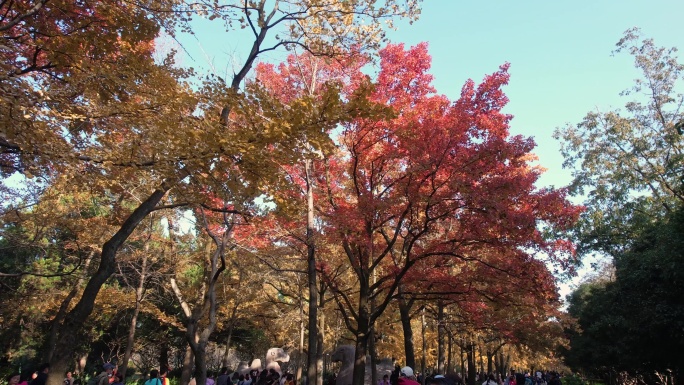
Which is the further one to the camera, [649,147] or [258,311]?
[258,311]

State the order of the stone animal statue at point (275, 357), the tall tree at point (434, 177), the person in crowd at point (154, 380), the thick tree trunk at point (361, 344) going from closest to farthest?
the person in crowd at point (154, 380) → the tall tree at point (434, 177) → the thick tree trunk at point (361, 344) → the stone animal statue at point (275, 357)

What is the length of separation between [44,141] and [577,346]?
32433 mm

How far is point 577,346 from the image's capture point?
27828mm

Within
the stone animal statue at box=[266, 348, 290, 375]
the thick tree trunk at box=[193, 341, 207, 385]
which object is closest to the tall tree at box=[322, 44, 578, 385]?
the thick tree trunk at box=[193, 341, 207, 385]

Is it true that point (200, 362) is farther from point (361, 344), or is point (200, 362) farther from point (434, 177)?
point (434, 177)

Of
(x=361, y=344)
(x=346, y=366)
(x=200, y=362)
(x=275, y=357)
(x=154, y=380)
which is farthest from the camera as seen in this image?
(x=275, y=357)

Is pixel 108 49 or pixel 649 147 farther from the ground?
pixel 649 147

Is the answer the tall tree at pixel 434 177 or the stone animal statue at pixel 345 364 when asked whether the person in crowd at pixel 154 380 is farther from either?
the stone animal statue at pixel 345 364

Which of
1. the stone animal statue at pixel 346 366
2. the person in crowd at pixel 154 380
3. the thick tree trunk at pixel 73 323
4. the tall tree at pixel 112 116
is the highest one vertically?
the tall tree at pixel 112 116

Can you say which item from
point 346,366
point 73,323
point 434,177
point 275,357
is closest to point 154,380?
point 73,323

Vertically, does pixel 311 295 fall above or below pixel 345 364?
above

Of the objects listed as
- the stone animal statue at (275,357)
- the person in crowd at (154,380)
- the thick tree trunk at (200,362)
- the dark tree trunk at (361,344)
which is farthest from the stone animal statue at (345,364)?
the person in crowd at (154,380)

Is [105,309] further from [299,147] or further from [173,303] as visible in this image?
[299,147]

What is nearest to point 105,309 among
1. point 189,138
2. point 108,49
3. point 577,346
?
point 108,49
